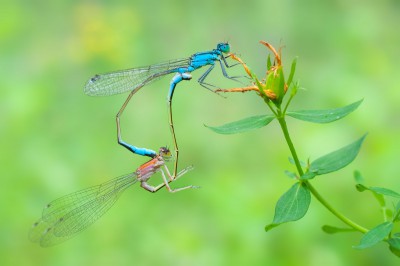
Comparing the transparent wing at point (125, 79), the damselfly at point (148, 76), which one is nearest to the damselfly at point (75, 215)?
the damselfly at point (148, 76)

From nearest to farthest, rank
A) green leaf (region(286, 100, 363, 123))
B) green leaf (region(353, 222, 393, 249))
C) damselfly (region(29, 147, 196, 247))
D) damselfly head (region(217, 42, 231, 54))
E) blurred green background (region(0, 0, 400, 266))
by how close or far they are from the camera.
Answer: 1. green leaf (region(353, 222, 393, 249))
2. green leaf (region(286, 100, 363, 123))
3. damselfly head (region(217, 42, 231, 54))
4. damselfly (region(29, 147, 196, 247))
5. blurred green background (region(0, 0, 400, 266))

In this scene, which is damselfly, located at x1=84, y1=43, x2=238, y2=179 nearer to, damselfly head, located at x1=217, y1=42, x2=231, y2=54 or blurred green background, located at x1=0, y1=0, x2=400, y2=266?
damselfly head, located at x1=217, y1=42, x2=231, y2=54

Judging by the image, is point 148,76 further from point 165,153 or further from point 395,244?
point 395,244

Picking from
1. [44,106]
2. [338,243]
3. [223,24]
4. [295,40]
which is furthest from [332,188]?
[223,24]

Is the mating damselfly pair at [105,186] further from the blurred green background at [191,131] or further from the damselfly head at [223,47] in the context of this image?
the blurred green background at [191,131]

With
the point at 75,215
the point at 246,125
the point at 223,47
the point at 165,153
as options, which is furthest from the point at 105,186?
the point at 246,125

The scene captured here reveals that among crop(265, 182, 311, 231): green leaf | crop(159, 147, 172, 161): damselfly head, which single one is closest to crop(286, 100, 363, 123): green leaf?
crop(265, 182, 311, 231): green leaf
